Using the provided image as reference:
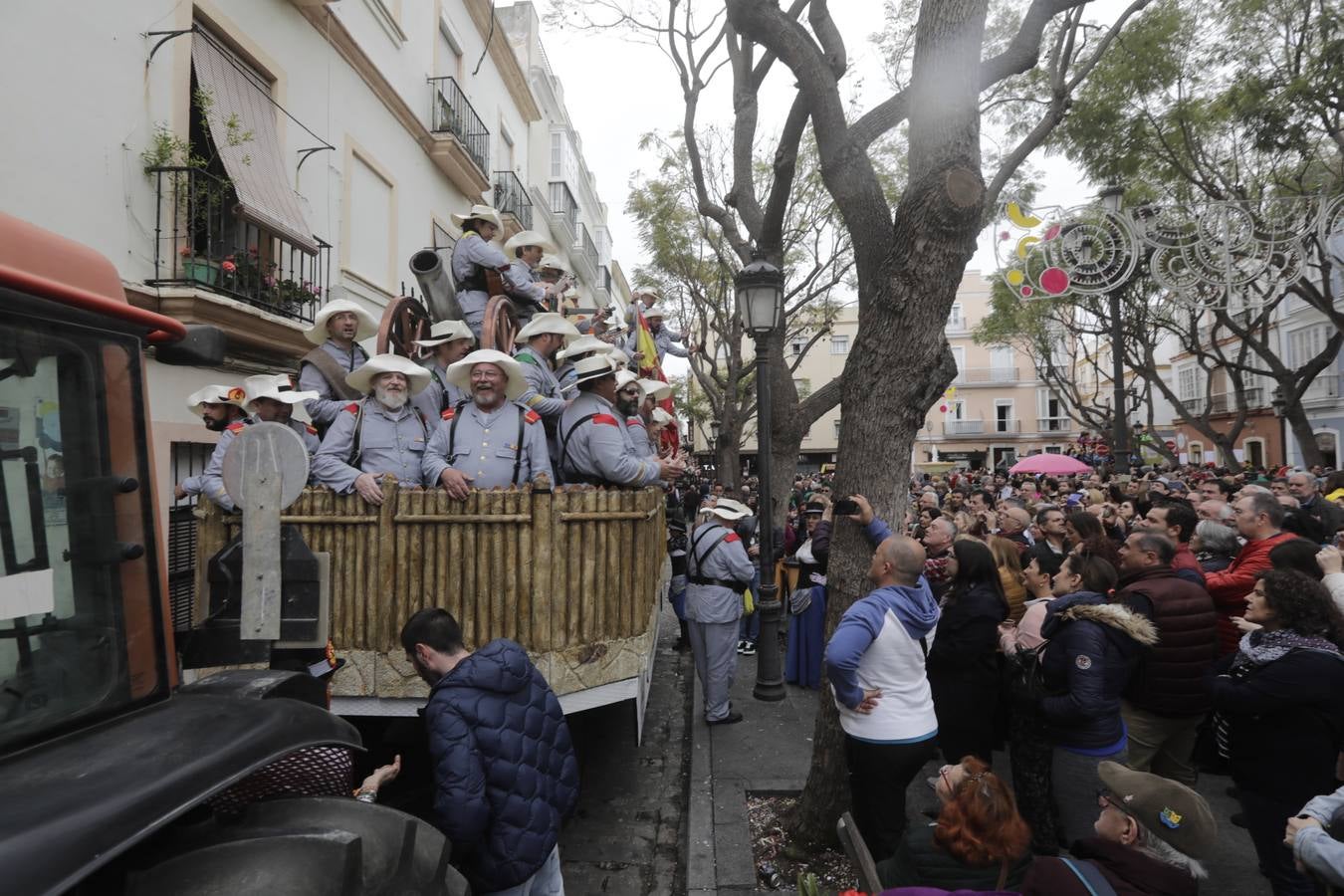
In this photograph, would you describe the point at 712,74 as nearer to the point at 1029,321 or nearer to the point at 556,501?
the point at 556,501

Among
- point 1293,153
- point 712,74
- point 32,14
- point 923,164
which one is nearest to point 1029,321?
point 1293,153

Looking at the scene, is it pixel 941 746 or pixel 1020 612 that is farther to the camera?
pixel 1020 612

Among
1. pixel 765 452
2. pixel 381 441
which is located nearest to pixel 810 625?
pixel 765 452

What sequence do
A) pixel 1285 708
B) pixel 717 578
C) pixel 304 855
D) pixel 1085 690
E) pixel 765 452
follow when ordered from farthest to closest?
pixel 765 452 < pixel 717 578 < pixel 1085 690 < pixel 1285 708 < pixel 304 855

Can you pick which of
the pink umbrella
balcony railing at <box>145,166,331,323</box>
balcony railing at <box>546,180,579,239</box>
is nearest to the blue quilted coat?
balcony railing at <box>145,166,331,323</box>

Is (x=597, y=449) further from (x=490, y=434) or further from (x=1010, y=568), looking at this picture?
(x=1010, y=568)

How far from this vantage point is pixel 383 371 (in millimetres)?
4637

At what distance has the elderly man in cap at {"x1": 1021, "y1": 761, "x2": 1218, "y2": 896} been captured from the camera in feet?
7.04

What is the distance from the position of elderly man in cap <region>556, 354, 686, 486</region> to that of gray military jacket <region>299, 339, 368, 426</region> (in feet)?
4.66

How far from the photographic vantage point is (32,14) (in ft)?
19.4

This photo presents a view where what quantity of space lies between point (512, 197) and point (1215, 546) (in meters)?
16.2

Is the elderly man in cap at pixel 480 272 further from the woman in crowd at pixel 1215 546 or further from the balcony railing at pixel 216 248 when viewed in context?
the woman in crowd at pixel 1215 546

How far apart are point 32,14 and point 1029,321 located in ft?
89.5

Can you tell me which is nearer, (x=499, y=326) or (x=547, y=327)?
(x=547, y=327)
